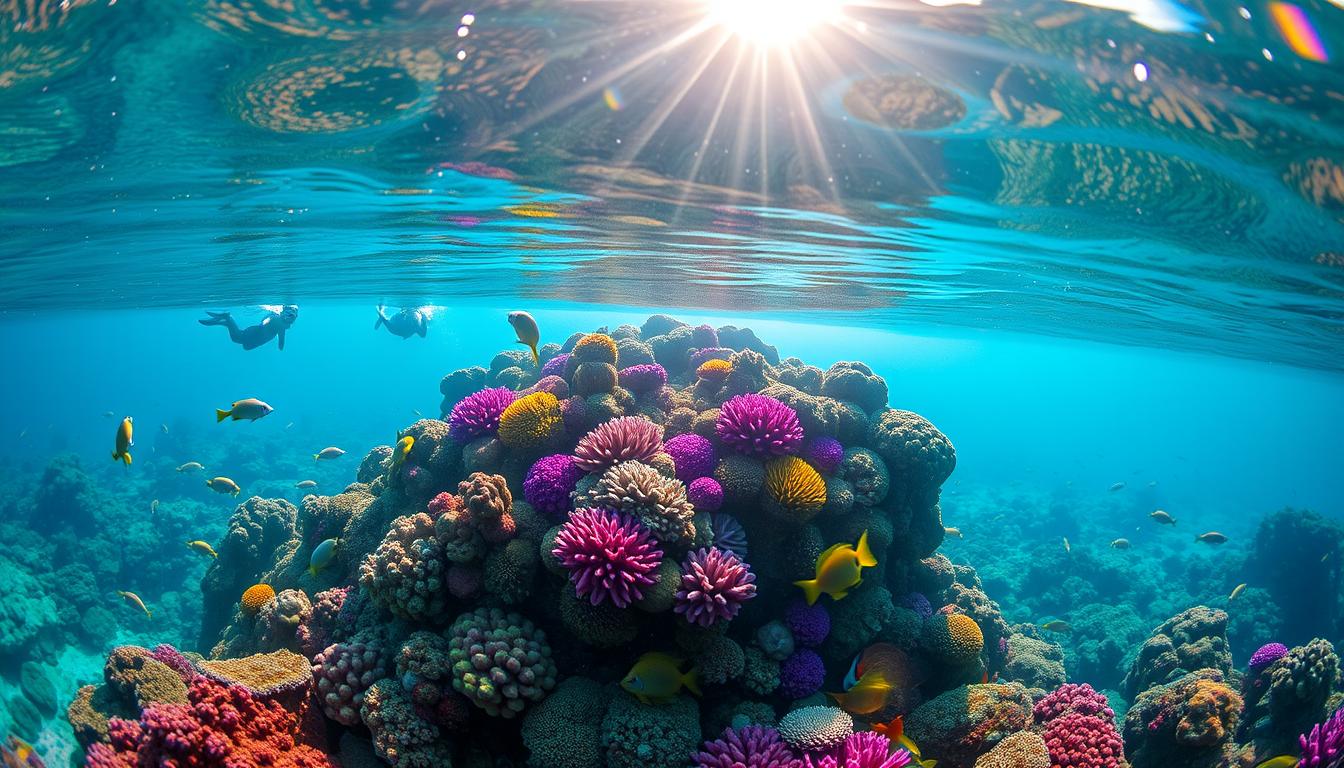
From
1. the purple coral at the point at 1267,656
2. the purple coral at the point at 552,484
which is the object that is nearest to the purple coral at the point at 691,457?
the purple coral at the point at 552,484

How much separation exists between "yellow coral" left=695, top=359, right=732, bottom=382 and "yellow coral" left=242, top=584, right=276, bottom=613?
616 cm

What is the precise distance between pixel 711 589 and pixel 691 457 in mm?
1558

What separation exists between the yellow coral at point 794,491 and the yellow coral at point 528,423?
2537 mm

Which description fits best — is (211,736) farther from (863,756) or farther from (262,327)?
(262,327)

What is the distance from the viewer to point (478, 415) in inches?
272

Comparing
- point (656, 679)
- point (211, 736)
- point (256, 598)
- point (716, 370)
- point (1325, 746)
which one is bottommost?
point (256, 598)

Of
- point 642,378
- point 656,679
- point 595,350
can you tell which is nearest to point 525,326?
point 595,350

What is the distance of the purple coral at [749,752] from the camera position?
452 cm

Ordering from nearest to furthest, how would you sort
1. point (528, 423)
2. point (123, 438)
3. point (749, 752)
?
1. point (749, 752)
2. point (528, 423)
3. point (123, 438)

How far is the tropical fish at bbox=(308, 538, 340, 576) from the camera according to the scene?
698cm

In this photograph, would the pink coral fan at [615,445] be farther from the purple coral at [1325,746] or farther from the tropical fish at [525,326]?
the purple coral at [1325,746]

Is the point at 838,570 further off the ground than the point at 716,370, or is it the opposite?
the point at 716,370

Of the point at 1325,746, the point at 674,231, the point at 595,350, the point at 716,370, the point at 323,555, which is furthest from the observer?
the point at 674,231

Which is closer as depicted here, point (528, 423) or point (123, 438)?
point (528, 423)
